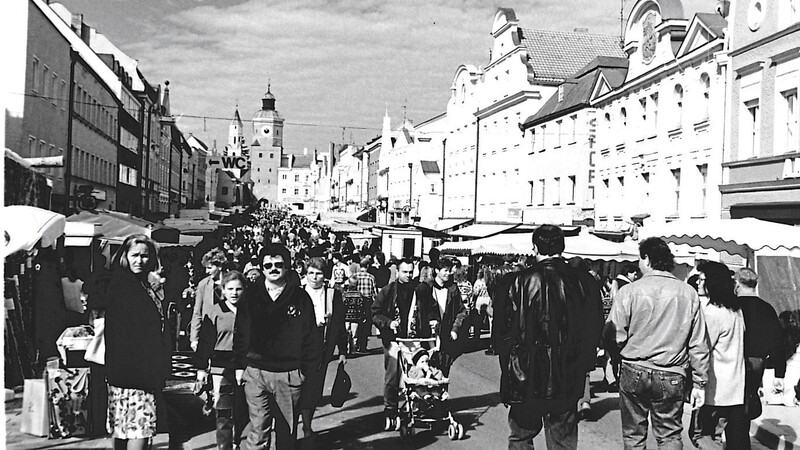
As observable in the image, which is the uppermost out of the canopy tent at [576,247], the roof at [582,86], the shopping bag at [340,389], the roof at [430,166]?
the roof at [582,86]

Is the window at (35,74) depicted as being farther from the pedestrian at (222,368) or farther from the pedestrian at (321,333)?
the pedestrian at (222,368)

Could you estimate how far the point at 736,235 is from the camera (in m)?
12.4

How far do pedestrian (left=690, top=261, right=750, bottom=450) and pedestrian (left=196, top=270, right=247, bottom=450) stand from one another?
153 inches

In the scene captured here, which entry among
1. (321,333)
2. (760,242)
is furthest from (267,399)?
(760,242)

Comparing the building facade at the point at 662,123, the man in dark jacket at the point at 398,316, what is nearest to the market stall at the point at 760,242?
the man in dark jacket at the point at 398,316

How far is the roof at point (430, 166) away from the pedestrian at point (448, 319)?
5663 cm

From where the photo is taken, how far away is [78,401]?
7.59 metres

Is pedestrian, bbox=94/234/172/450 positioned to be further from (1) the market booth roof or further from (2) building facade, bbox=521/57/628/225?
(2) building facade, bbox=521/57/628/225

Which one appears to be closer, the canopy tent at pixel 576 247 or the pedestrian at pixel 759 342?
the pedestrian at pixel 759 342

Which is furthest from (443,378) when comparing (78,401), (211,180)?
(211,180)

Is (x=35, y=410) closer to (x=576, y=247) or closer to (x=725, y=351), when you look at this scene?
(x=725, y=351)

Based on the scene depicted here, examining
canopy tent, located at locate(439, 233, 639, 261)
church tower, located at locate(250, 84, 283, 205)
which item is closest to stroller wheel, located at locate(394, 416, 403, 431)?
canopy tent, located at locate(439, 233, 639, 261)

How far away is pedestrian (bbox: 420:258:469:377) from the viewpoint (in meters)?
8.36

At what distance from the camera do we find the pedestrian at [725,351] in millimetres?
6988
